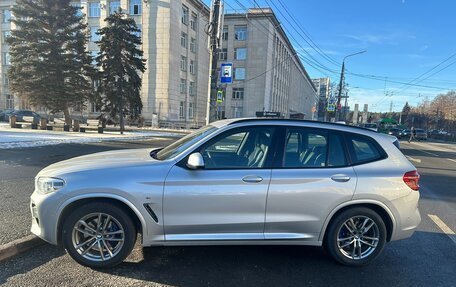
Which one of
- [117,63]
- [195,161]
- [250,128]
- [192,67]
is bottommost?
[195,161]

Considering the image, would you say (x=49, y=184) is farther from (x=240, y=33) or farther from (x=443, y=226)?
(x=240, y=33)

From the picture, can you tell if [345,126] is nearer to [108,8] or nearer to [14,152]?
[14,152]

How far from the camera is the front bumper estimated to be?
130 inches

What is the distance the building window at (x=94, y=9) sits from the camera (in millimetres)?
42050

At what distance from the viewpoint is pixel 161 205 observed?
3.36 meters

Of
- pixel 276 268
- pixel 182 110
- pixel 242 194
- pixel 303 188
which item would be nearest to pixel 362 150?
pixel 303 188

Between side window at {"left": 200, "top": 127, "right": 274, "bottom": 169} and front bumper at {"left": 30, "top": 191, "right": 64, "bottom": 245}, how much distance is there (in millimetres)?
1628

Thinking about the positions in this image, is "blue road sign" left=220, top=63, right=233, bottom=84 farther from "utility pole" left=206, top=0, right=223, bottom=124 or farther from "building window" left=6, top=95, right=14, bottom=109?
"building window" left=6, top=95, right=14, bottom=109

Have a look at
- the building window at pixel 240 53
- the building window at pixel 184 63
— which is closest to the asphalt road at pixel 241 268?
the building window at pixel 184 63

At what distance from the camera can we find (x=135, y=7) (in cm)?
4053

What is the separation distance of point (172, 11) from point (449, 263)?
40634 millimetres

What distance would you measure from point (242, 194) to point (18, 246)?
107 inches

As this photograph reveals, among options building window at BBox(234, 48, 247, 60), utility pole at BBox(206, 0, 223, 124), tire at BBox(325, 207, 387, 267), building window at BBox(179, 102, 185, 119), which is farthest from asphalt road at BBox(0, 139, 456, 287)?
building window at BBox(234, 48, 247, 60)

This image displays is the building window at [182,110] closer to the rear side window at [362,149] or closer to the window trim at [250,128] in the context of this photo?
the window trim at [250,128]
